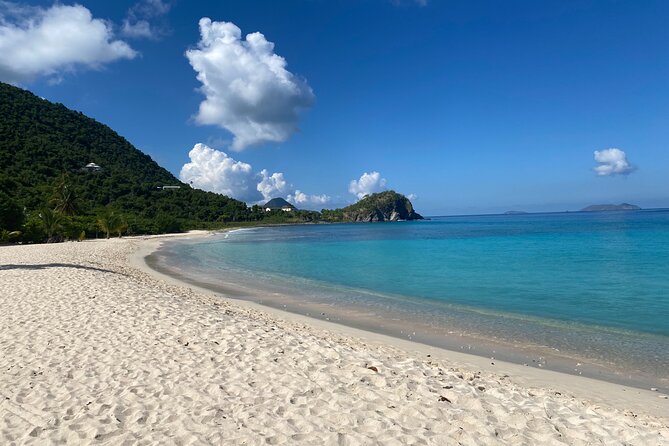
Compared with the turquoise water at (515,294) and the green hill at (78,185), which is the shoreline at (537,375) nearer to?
the turquoise water at (515,294)

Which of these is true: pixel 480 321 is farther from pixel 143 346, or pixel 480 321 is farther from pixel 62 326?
pixel 62 326

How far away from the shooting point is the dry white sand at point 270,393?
462 centimetres

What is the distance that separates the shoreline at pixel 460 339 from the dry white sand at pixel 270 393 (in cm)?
70

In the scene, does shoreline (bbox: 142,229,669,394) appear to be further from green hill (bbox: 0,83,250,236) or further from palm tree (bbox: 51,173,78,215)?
palm tree (bbox: 51,173,78,215)

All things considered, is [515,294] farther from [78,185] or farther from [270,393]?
[78,185]

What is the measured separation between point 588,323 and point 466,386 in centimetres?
827

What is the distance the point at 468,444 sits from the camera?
4.41 metres

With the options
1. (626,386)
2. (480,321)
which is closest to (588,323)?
(480,321)

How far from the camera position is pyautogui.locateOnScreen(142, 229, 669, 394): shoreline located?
25.9ft

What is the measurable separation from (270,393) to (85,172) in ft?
394

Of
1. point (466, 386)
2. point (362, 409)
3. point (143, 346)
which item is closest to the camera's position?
point (362, 409)

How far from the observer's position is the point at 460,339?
1041 centimetres

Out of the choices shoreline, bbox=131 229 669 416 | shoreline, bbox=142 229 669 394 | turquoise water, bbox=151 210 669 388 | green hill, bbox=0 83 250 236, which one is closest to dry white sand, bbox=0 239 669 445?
shoreline, bbox=131 229 669 416

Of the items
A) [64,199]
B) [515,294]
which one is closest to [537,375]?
[515,294]
